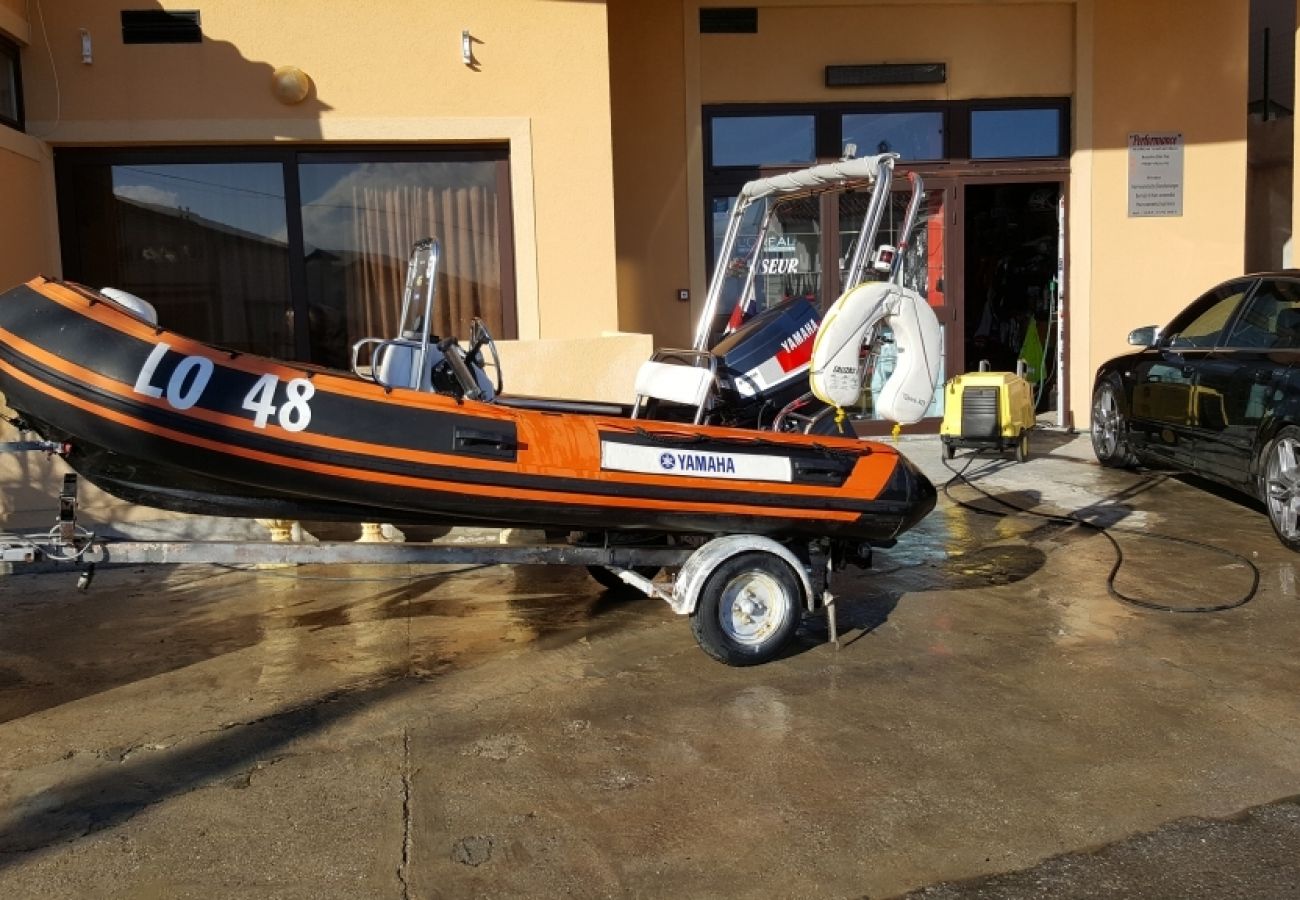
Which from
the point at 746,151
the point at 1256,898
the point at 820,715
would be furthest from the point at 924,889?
the point at 746,151

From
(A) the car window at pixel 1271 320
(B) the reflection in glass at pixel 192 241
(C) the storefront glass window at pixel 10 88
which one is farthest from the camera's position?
(B) the reflection in glass at pixel 192 241

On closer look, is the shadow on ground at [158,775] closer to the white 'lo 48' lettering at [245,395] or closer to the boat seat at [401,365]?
the white 'lo 48' lettering at [245,395]

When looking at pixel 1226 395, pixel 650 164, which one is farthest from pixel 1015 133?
pixel 1226 395

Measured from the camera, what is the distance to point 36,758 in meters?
4.07

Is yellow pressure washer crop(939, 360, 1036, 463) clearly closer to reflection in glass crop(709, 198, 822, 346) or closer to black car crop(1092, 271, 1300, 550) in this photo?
black car crop(1092, 271, 1300, 550)

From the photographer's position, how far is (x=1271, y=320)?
741 cm

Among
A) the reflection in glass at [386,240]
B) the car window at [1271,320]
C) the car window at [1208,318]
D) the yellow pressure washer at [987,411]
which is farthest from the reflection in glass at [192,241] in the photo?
the car window at [1271,320]

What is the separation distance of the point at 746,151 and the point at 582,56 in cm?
224

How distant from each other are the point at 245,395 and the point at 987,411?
6.38m

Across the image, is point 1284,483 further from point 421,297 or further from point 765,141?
point 765,141

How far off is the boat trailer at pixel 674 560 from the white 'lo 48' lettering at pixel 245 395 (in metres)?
0.53

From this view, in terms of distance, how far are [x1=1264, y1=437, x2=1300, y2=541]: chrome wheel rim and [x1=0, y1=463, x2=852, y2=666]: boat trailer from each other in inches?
117

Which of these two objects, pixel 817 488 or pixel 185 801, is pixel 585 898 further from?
pixel 817 488

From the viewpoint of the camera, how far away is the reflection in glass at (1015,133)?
35.7 ft
